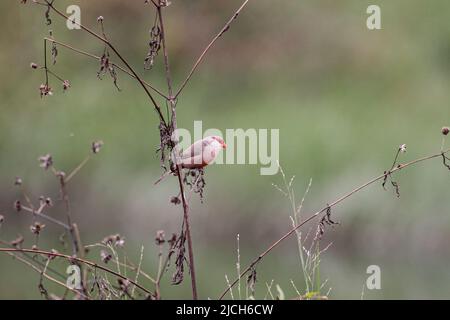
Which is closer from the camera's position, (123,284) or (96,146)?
(123,284)

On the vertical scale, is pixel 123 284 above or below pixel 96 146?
below

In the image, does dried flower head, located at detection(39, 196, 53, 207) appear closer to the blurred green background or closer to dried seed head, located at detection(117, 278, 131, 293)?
dried seed head, located at detection(117, 278, 131, 293)

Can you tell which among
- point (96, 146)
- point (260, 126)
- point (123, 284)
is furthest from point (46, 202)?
point (260, 126)

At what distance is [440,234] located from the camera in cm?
842

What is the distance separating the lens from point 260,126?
33.0ft

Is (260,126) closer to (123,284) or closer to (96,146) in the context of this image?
(96,146)

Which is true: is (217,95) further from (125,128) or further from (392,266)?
(392,266)

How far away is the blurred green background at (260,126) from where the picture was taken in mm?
8484

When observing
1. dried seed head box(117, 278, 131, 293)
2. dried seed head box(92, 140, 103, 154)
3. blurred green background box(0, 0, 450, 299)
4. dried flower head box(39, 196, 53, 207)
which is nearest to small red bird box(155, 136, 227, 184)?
dried seed head box(92, 140, 103, 154)

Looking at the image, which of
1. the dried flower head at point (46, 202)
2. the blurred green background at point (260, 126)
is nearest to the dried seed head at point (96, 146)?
the dried flower head at point (46, 202)

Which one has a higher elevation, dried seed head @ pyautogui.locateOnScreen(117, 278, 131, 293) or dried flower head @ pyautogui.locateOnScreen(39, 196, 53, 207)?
dried flower head @ pyautogui.locateOnScreen(39, 196, 53, 207)

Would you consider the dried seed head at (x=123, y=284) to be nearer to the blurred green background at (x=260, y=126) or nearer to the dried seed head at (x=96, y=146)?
the dried seed head at (x=96, y=146)

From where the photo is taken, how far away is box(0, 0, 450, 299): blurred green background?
8.48 m
